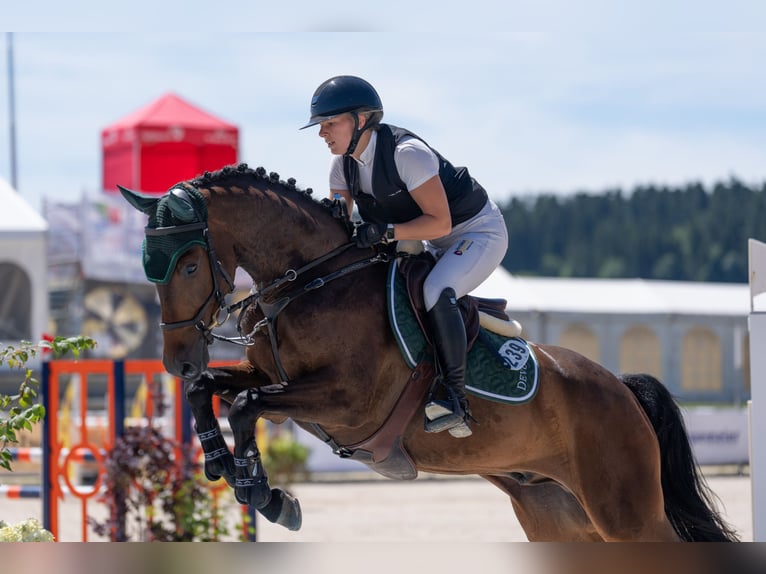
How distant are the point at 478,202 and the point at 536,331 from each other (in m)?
14.5

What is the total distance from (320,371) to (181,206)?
83 cm

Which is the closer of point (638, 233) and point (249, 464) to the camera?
point (249, 464)

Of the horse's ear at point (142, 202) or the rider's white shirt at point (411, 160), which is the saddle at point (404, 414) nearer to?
the rider's white shirt at point (411, 160)

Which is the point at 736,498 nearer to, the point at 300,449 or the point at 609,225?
the point at 300,449

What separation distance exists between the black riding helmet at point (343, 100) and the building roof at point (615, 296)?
13784 millimetres

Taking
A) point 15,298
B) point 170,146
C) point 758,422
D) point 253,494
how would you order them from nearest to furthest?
point 253,494 < point 758,422 < point 15,298 < point 170,146

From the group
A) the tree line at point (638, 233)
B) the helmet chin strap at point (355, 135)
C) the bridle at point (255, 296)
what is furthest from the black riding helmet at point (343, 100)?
the tree line at point (638, 233)

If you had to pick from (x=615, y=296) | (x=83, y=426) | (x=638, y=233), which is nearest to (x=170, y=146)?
(x=615, y=296)

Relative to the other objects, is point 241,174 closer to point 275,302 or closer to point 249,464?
point 275,302

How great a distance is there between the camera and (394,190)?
4430mm

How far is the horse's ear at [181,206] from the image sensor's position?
4.10 meters

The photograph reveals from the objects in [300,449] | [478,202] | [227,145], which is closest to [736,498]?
[300,449]

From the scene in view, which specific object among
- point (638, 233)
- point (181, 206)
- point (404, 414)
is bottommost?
point (404, 414)

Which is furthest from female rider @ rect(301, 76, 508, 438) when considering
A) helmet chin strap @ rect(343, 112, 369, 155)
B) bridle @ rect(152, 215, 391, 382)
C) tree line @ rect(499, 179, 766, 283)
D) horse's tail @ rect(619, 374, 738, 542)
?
tree line @ rect(499, 179, 766, 283)
